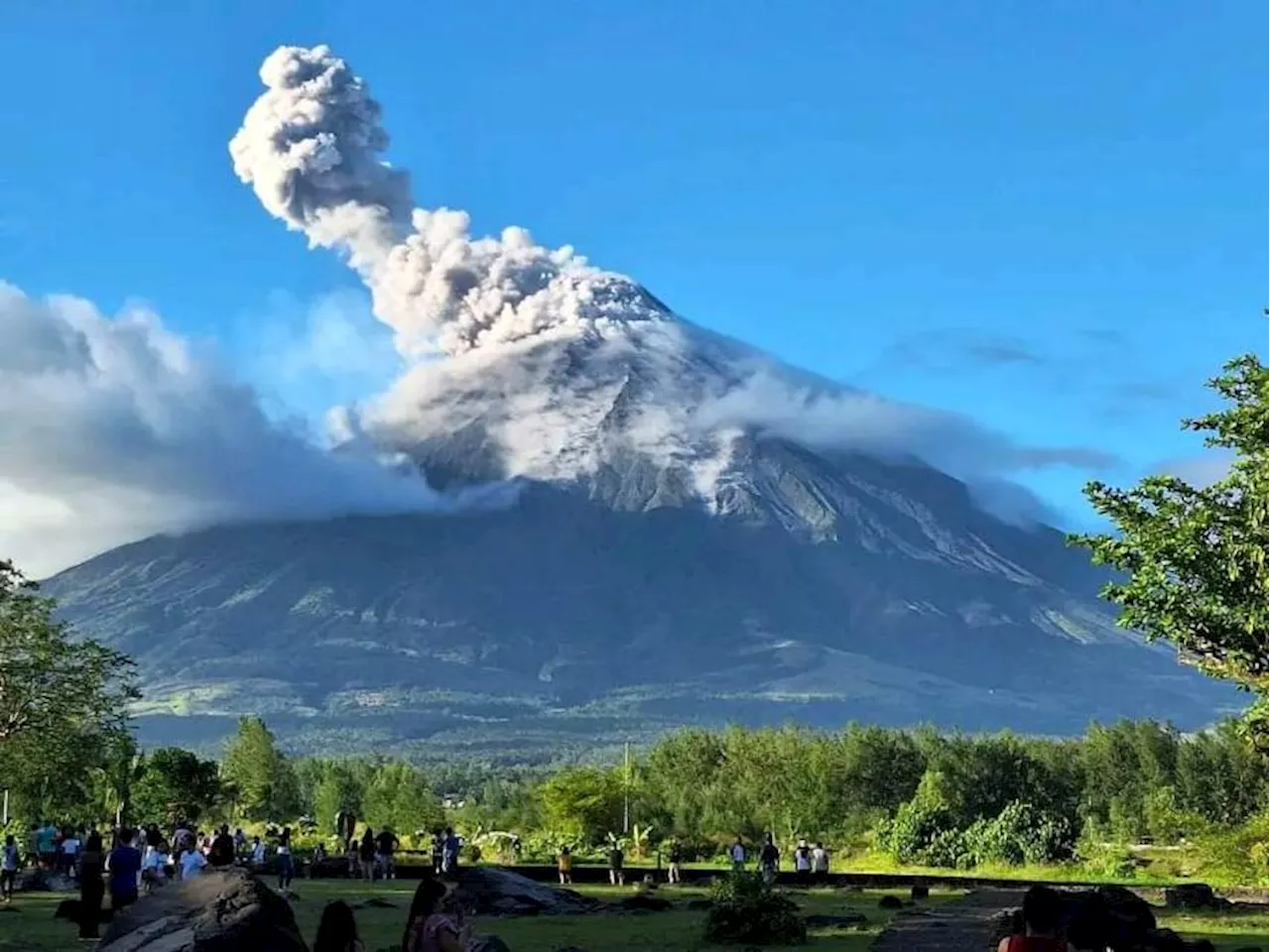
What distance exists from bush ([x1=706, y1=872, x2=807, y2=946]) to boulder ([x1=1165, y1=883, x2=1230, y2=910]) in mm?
10179

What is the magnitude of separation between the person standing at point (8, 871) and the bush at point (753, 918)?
537 inches

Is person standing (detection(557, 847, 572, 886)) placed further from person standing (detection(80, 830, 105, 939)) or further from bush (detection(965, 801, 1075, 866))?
bush (detection(965, 801, 1075, 866))

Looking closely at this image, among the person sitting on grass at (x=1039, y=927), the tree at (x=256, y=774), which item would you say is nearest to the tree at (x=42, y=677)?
the person sitting on grass at (x=1039, y=927)

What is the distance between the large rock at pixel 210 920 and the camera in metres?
10.4

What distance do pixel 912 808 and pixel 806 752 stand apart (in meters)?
19.4

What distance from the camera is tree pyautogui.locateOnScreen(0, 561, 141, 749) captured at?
40000 mm

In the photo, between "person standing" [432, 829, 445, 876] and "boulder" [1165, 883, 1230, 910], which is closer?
"boulder" [1165, 883, 1230, 910]

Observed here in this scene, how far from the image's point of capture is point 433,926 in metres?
9.77

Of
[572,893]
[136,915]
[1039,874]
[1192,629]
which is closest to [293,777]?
[1039,874]

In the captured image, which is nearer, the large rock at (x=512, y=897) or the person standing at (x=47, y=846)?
the large rock at (x=512, y=897)

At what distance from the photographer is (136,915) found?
11531mm

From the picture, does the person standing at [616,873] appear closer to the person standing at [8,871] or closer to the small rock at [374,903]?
the small rock at [374,903]

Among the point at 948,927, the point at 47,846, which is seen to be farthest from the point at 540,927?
the point at 47,846

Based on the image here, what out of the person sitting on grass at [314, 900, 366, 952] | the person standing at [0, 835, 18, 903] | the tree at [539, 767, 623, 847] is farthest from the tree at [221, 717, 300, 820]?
the person sitting on grass at [314, 900, 366, 952]
